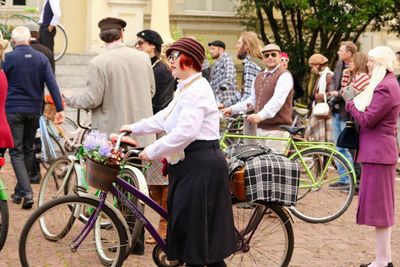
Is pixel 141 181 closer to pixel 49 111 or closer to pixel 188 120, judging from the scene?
pixel 188 120

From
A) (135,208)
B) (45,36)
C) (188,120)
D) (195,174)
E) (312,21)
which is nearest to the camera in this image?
(188,120)

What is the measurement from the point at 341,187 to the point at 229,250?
4508mm

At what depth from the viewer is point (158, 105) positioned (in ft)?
33.7

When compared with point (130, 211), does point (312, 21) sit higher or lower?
higher

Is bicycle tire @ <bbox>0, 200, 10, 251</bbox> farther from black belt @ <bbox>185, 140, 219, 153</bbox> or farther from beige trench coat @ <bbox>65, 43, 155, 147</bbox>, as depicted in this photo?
black belt @ <bbox>185, 140, 219, 153</bbox>

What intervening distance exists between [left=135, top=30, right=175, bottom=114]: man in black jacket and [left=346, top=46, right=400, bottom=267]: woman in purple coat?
2.22m

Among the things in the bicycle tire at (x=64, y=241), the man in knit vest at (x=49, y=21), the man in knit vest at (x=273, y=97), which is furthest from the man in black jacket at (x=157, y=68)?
the man in knit vest at (x=49, y=21)

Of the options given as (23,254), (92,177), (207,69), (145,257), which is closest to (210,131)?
(92,177)

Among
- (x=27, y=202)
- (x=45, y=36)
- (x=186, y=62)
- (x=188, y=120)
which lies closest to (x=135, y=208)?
(x=188, y=120)

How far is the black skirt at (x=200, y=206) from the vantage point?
7.01 m

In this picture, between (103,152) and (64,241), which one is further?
(64,241)

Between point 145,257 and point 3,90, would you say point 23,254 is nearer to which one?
point 145,257

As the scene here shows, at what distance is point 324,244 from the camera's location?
997 centimetres

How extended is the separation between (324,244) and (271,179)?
2.61 metres
